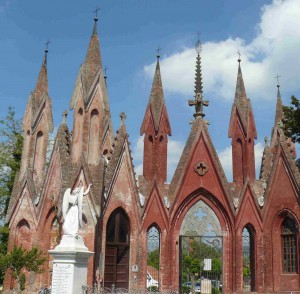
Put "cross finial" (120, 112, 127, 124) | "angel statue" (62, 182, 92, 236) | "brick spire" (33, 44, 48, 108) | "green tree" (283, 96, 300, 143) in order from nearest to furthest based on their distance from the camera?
"angel statue" (62, 182, 92, 236)
"green tree" (283, 96, 300, 143)
"cross finial" (120, 112, 127, 124)
"brick spire" (33, 44, 48, 108)

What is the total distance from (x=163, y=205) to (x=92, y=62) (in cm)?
1066

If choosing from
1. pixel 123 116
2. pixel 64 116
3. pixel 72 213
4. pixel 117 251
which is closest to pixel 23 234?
pixel 117 251

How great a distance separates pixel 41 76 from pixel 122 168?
1113 centimetres

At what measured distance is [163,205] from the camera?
2605 cm

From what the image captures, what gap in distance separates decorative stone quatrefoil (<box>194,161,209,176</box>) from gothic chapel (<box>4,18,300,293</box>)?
0.06 m

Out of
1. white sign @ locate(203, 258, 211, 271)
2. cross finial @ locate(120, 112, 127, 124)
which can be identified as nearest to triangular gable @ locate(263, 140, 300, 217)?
white sign @ locate(203, 258, 211, 271)

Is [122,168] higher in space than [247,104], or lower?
lower

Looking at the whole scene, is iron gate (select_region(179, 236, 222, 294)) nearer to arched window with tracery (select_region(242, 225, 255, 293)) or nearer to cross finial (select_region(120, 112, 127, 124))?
arched window with tracery (select_region(242, 225, 255, 293))

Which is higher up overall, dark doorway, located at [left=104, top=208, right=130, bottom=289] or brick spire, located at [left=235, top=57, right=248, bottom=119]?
brick spire, located at [left=235, top=57, right=248, bottom=119]

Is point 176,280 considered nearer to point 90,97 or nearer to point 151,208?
point 151,208

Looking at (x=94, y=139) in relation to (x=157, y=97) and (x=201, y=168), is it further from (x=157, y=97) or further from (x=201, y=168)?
(x=201, y=168)

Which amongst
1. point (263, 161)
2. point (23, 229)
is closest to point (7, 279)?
point (23, 229)

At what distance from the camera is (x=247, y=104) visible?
96.1ft

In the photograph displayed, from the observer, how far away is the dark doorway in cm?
2488
